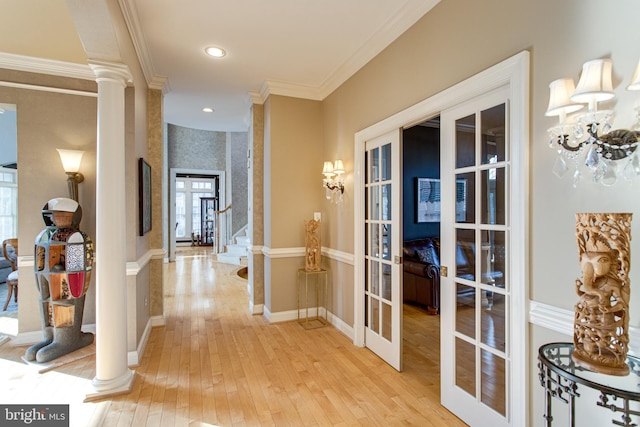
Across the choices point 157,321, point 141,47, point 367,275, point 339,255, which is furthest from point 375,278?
point 141,47

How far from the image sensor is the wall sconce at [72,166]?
10.8 ft

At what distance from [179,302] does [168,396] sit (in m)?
2.75

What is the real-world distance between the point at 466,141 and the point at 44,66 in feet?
14.2

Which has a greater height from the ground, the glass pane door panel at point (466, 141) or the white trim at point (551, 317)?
the glass pane door panel at point (466, 141)

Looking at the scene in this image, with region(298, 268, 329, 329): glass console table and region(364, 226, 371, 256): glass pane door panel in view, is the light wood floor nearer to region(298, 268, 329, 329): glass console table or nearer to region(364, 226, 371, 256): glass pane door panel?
region(298, 268, 329, 329): glass console table

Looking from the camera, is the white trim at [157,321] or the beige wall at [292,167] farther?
the beige wall at [292,167]

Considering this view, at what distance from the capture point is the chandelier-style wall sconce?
1.28m

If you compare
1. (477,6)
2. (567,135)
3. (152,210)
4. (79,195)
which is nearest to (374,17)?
(477,6)

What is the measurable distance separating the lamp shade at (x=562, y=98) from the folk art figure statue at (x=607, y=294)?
524mm

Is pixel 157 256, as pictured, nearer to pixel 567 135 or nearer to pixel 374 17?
pixel 374 17

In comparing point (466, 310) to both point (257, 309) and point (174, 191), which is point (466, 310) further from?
point (174, 191)

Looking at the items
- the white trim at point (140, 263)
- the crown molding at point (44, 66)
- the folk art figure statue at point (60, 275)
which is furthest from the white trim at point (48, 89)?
the white trim at point (140, 263)

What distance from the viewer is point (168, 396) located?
2.46 m

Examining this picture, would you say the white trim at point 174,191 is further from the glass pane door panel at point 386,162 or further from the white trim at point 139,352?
the glass pane door panel at point 386,162
